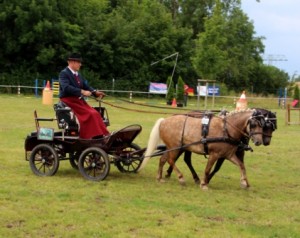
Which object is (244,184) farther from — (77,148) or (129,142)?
(77,148)

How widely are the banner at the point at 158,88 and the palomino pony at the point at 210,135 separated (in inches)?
1330

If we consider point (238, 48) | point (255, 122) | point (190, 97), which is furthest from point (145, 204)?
point (238, 48)

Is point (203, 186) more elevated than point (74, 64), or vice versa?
point (74, 64)

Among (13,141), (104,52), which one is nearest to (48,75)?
(104,52)

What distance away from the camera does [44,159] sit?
875 cm

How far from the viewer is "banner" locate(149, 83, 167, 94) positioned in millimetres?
42188

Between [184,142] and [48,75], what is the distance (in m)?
34.7

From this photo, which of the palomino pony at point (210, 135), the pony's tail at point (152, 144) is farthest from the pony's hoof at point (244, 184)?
the pony's tail at point (152, 144)

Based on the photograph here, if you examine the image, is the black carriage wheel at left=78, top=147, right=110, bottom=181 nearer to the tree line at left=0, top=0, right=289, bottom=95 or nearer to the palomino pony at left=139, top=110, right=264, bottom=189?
the palomino pony at left=139, top=110, right=264, bottom=189

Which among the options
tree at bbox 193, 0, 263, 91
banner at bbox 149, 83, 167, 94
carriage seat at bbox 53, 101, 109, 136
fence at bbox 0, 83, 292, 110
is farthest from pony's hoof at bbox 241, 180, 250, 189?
tree at bbox 193, 0, 263, 91

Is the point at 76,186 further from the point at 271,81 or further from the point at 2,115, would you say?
the point at 271,81

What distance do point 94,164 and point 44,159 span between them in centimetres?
99

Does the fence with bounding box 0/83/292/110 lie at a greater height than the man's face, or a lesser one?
lesser

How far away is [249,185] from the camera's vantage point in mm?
8336
